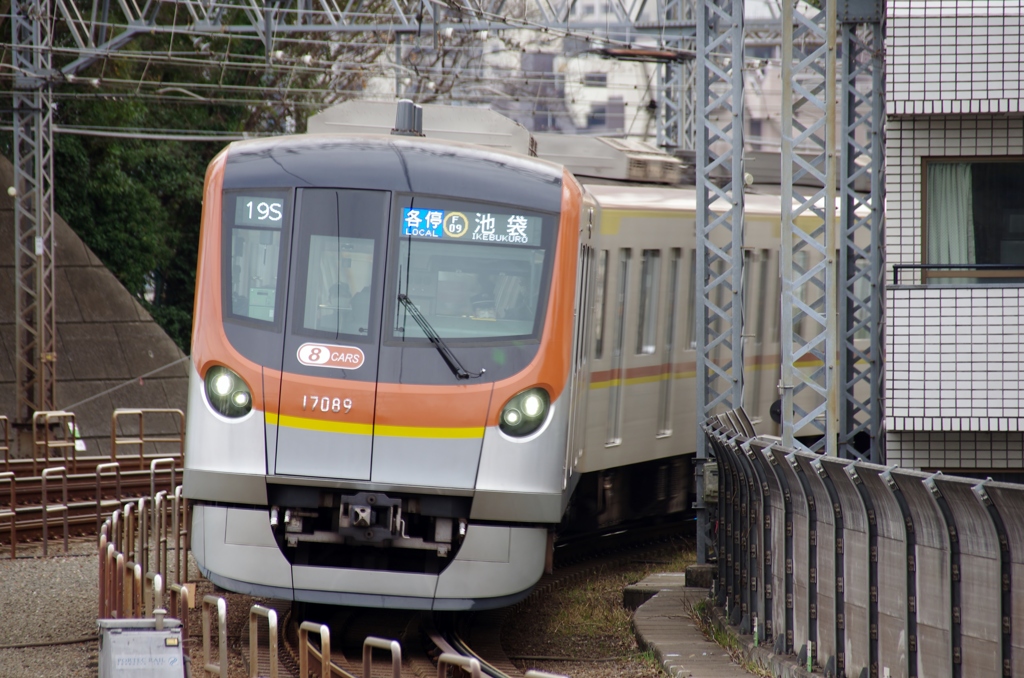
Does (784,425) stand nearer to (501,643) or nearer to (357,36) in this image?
(501,643)

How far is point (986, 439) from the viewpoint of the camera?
1084 cm

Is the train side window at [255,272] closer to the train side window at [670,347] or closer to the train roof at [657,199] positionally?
the train roof at [657,199]

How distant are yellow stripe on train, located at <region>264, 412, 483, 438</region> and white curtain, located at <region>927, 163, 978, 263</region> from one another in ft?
14.3

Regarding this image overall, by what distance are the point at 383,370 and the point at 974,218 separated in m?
4.78

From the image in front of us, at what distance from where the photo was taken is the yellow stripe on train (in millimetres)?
8602

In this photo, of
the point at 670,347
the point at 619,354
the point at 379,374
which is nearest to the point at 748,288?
the point at 670,347

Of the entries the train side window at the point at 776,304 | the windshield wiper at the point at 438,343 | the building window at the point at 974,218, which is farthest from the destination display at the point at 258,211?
the train side window at the point at 776,304

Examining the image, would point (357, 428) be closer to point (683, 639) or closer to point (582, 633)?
point (683, 639)

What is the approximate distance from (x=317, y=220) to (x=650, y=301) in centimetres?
481

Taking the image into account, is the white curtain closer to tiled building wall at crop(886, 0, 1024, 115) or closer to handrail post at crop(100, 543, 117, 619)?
tiled building wall at crop(886, 0, 1024, 115)

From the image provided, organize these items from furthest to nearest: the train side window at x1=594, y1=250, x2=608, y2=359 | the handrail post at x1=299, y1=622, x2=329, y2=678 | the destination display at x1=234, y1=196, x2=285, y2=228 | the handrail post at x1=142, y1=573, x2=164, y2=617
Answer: the train side window at x1=594, y1=250, x2=608, y2=359
the destination display at x1=234, y1=196, x2=285, y2=228
the handrail post at x1=142, y1=573, x2=164, y2=617
the handrail post at x1=299, y1=622, x2=329, y2=678

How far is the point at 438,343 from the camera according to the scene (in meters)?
8.87

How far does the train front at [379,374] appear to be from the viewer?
8609mm

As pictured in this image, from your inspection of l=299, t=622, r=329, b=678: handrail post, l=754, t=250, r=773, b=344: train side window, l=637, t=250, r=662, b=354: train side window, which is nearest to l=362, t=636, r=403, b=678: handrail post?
l=299, t=622, r=329, b=678: handrail post
